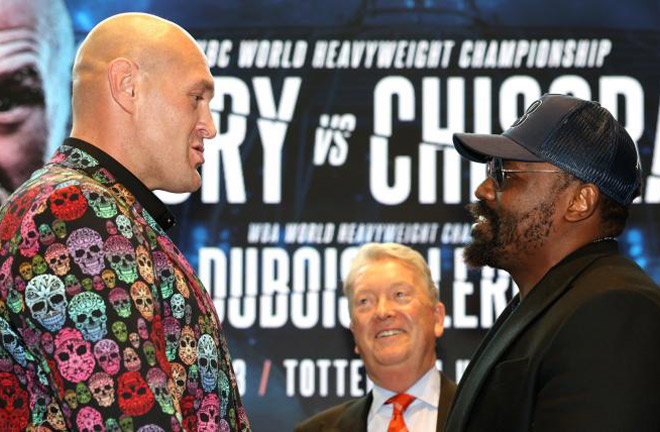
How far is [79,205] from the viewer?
1.79 metres

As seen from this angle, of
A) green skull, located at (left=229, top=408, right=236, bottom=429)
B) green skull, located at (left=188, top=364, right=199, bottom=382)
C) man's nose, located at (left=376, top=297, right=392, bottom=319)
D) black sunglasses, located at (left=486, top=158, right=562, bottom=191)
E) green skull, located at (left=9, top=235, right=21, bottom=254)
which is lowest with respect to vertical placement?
green skull, located at (left=229, top=408, right=236, bottom=429)

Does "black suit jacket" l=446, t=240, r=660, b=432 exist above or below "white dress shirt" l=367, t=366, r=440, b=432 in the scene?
above

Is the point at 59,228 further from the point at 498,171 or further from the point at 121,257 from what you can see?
the point at 498,171

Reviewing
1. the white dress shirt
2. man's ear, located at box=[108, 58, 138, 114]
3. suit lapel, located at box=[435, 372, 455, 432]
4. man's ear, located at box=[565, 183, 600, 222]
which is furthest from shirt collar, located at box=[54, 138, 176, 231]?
the white dress shirt

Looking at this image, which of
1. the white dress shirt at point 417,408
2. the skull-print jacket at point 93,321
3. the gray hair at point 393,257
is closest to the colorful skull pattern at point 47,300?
the skull-print jacket at point 93,321

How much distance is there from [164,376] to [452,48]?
320 centimetres

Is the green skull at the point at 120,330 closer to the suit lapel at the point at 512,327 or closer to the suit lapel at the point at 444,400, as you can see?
the suit lapel at the point at 512,327

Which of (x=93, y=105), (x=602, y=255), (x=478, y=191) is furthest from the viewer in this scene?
(x=478, y=191)

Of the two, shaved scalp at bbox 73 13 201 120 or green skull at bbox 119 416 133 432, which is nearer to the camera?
green skull at bbox 119 416 133 432

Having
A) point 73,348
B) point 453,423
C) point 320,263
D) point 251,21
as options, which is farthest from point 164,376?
point 251,21

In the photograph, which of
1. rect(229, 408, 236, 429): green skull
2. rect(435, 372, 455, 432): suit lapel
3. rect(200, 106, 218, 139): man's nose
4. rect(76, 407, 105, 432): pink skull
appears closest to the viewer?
rect(76, 407, 105, 432): pink skull

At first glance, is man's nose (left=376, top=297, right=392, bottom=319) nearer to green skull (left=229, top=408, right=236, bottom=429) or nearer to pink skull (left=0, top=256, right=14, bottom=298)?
green skull (left=229, top=408, right=236, bottom=429)

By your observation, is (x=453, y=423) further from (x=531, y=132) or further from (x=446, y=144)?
(x=446, y=144)

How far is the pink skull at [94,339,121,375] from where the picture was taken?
1.71 m
